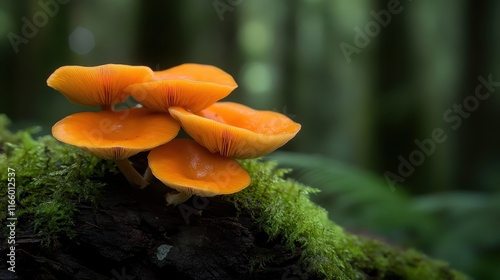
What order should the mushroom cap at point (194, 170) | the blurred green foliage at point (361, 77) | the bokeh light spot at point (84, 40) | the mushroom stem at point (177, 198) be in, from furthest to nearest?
the bokeh light spot at point (84, 40)
the blurred green foliage at point (361, 77)
the mushroom stem at point (177, 198)
the mushroom cap at point (194, 170)

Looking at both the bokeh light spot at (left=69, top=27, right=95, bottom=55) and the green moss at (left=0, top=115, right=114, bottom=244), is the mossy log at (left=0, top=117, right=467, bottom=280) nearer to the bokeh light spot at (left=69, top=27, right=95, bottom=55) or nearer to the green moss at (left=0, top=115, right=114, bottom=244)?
the green moss at (left=0, top=115, right=114, bottom=244)

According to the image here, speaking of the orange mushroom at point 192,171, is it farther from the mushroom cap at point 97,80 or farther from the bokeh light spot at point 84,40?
the bokeh light spot at point 84,40

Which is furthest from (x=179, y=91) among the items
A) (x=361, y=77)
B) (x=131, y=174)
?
(x=361, y=77)

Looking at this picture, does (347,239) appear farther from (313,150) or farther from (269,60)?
(269,60)

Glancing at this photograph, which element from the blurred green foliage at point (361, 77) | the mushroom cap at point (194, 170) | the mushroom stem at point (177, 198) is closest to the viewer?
the mushroom cap at point (194, 170)

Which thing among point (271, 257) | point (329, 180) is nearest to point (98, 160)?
point (271, 257)

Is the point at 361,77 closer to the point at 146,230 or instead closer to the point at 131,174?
the point at 131,174

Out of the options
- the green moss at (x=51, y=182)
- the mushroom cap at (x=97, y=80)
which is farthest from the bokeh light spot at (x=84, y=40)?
the mushroom cap at (x=97, y=80)
